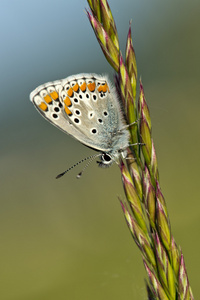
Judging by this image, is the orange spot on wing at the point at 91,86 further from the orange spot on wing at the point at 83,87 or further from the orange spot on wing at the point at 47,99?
the orange spot on wing at the point at 47,99

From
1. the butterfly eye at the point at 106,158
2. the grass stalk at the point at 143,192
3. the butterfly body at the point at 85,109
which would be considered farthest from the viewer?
the butterfly eye at the point at 106,158

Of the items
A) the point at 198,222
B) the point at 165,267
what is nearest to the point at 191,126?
the point at 198,222

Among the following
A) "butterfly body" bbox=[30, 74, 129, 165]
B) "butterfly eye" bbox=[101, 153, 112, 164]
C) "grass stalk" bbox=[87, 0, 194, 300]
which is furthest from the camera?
"butterfly eye" bbox=[101, 153, 112, 164]

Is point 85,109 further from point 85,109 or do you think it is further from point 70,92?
point 70,92

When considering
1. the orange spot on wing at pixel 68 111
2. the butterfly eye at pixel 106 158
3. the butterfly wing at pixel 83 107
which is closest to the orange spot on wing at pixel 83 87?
the butterfly wing at pixel 83 107

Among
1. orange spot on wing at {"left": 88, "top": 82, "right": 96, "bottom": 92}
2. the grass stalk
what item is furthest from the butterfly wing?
the grass stalk

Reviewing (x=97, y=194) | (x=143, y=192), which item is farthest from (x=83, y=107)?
(x=97, y=194)

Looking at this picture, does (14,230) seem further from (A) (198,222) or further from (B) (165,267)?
(B) (165,267)

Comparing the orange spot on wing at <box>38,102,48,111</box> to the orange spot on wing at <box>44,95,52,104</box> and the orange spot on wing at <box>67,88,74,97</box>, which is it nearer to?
the orange spot on wing at <box>44,95,52,104</box>
